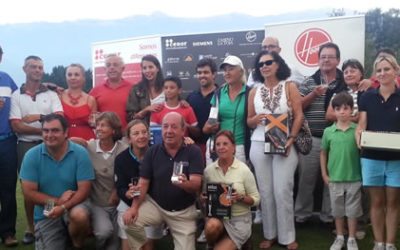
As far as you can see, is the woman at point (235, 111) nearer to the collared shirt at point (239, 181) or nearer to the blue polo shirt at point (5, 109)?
the collared shirt at point (239, 181)

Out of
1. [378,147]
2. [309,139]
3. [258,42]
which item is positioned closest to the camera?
[378,147]

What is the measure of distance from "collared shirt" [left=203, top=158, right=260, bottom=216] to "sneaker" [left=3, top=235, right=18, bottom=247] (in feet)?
7.64

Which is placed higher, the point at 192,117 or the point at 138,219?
the point at 192,117

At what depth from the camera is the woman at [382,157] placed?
4.57 m

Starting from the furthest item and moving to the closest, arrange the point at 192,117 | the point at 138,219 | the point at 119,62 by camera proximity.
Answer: the point at 119,62
the point at 192,117
the point at 138,219

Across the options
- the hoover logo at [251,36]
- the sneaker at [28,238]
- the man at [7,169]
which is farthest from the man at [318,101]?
the man at [7,169]

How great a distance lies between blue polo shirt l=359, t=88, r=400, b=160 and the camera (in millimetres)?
4559

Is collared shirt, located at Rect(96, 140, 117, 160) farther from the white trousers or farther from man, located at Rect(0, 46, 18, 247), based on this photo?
the white trousers

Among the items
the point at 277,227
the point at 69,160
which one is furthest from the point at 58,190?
the point at 277,227

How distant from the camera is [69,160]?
16.0ft

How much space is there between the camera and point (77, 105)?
566cm

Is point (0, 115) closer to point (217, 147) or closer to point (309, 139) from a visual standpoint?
point (217, 147)

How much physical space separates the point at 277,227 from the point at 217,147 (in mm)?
1183

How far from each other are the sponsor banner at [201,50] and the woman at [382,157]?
11.5 feet
